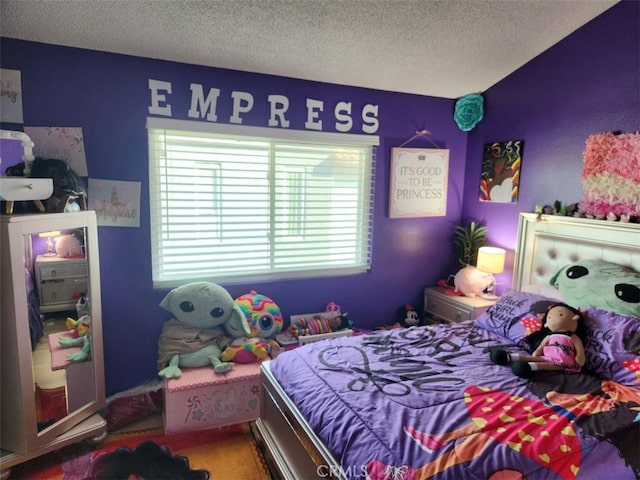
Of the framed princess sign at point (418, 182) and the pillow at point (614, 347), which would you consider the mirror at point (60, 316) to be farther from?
the pillow at point (614, 347)

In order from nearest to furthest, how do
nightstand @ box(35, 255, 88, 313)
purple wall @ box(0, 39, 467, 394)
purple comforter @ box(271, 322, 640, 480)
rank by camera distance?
1. purple comforter @ box(271, 322, 640, 480)
2. nightstand @ box(35, 255, 88, 313)
3. purple wall @ box(0, 39, 467, 394)

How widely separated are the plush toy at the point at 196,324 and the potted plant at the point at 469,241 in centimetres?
193

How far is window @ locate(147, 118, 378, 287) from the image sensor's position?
2.55 m

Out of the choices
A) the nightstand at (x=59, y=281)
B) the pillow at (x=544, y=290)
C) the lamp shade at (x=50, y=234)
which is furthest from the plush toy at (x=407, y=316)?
the lamp shade at (x=50, y=234)

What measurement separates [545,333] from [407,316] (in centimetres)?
129

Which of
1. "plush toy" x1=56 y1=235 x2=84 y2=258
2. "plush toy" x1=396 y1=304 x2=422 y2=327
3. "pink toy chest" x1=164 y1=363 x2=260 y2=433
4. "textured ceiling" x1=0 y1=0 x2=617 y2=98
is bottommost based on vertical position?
"pink toy chest" x1=164 y1=363 x2=260 y2=433

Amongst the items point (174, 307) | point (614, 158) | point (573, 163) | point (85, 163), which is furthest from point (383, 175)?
point (85, 163)

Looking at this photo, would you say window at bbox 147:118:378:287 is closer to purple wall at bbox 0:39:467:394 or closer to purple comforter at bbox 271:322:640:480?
purple wall at bbox 0:39:467:394

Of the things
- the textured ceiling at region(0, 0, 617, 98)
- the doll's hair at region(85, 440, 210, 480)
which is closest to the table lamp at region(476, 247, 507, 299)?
the textured ceiling at region(0, 0, 617, 98)

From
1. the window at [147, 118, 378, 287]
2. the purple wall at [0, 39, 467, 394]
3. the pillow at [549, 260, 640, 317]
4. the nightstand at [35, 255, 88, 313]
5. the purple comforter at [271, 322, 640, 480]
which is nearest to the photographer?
the purple comforter at [271, 322, 640, 480]

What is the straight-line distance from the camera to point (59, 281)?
2031mm

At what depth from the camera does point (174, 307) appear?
2.47m

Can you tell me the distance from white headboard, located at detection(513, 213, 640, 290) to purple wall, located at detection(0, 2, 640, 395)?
0.61ft

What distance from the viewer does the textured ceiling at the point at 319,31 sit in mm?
1999
